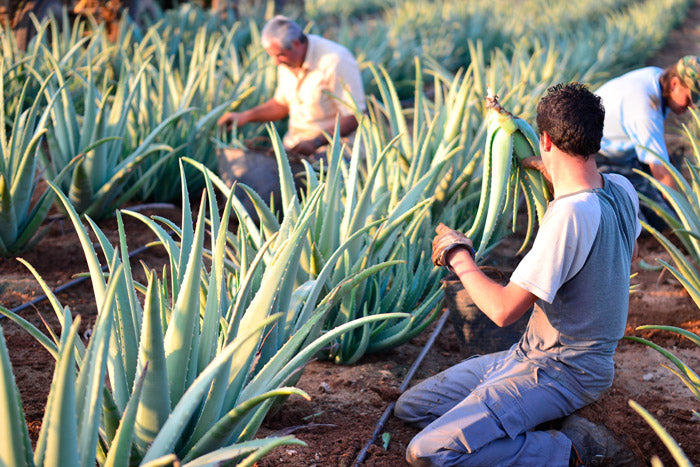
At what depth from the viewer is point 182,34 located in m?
5.83

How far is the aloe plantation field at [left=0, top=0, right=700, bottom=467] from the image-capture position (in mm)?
1156

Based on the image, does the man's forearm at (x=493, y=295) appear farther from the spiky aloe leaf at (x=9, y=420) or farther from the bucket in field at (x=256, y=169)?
the bucket in field at (x=256, y=169)

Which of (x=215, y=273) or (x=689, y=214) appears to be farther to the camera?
(x=689, y=214)

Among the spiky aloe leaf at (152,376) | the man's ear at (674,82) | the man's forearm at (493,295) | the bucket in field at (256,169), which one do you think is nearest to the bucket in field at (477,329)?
the man's forearm at (493,295)

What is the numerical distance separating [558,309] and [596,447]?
331 millimetres

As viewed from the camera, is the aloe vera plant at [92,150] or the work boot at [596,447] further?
the aloe vera plant at [92,150]

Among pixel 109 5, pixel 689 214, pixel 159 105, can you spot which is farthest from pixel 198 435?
pixel 109 5

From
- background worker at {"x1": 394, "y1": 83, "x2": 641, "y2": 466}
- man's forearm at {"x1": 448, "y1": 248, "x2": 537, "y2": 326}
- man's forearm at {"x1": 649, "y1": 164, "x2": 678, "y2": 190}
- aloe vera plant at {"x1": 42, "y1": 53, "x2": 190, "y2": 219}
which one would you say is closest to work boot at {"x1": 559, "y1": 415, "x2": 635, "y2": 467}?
background worker at {"x1": 394, "y1": 83, "x2": 641, "y2": 466}

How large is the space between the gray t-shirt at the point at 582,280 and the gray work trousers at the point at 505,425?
5cm

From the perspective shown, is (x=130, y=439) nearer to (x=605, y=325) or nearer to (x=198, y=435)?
(x=198, y=435)

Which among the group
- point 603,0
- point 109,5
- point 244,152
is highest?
point 109,5

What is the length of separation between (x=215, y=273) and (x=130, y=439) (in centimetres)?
38

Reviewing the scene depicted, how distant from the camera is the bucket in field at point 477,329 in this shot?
209 centimetres

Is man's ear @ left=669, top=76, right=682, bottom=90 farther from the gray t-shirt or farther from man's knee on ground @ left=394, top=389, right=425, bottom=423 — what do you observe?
man's knee on ground @ left=394, top=389, right=425, bottom=423
